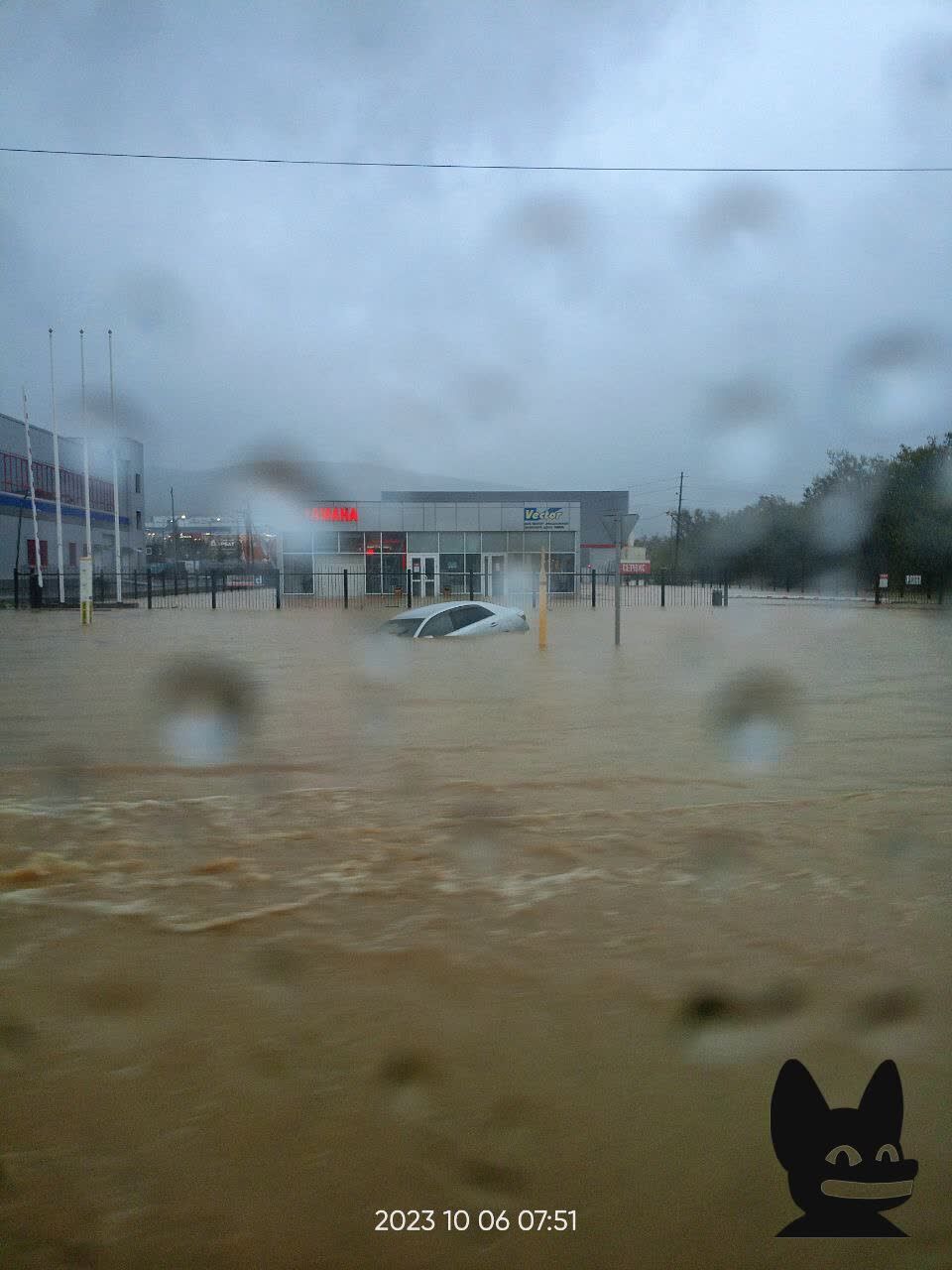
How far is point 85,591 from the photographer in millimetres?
28062

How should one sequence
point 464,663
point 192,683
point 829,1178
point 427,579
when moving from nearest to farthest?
point 829,1178 < point 192,683 < point 464,663 < point 427,579

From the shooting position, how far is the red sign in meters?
46.4

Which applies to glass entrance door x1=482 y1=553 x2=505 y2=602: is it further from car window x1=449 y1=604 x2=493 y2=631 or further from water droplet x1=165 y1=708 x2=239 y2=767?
water droplet x1=165 y1=708 x2=239 y2=767

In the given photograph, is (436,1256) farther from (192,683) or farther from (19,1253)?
(192,683)

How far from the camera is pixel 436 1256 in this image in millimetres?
2400

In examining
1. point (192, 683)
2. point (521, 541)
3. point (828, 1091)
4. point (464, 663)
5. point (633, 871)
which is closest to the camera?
point (828, 1091)

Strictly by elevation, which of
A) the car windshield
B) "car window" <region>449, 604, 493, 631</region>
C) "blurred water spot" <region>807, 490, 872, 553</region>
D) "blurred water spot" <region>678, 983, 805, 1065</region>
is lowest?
"blurred water spot" <region>678, 983, 805, 1065</region>

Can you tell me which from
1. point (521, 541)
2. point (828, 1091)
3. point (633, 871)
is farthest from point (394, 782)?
point (521, 541)

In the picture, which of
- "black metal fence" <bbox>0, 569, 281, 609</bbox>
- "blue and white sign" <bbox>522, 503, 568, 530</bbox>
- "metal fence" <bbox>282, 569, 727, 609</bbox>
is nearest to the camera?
"black metal fence" <bbox>0, 569, 281, 609</bbox>

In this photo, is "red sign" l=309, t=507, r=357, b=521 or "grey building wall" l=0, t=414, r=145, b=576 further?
"grey building wall" l=0, t=414, r=145, b=576

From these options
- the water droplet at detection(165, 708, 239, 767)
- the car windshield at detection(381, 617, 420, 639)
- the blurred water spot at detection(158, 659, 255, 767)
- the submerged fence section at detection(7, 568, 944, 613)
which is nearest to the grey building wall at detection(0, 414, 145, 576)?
the submerged fence section at detection(7, 568, 944, 613)

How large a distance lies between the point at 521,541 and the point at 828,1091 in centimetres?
4491

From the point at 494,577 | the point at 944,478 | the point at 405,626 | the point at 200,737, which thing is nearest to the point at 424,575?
the point at 494,577

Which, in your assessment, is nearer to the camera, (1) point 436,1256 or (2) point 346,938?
(1) point 436,1256
